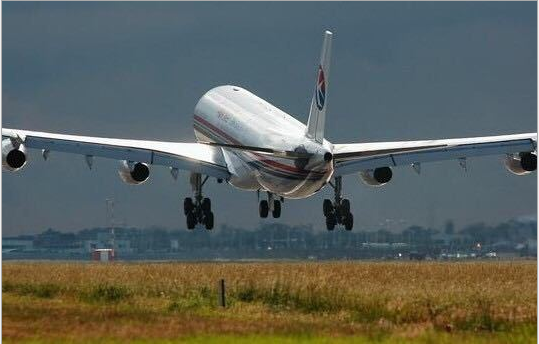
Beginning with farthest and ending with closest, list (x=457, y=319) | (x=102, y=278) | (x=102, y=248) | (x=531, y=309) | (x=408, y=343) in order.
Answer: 1. (x=102, y=248)
2. (x=102, y=278)
3. (x=531, y=309)
4. (x=457, y=319)
5. (x=408, y=343)

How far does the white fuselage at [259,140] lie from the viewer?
222ft

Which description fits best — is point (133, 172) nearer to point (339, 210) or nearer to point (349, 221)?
point (339, 210)

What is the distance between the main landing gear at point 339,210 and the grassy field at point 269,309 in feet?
42.2

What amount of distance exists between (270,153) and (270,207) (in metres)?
10.6

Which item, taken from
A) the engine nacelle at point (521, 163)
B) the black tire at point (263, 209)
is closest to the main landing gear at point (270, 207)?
the black tire at point (263, 209)

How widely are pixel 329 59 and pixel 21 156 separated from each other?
15627 mm

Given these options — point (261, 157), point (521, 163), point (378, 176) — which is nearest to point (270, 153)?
point (261, 157)

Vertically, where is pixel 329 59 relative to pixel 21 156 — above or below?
above

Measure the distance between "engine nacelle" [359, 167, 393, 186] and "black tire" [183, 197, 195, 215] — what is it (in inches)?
379

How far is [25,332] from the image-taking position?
1469 inches

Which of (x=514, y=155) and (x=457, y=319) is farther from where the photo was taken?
(x=514, y=155)

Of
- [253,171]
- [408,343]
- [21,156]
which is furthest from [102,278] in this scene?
[408,343]

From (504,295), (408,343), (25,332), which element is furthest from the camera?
(504,295)

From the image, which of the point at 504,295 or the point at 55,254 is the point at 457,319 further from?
the point at 55,254
